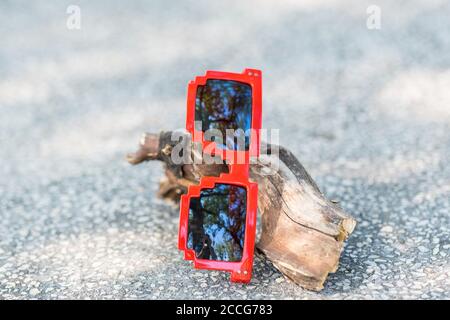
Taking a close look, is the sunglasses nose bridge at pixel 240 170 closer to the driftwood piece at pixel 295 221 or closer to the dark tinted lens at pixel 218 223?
the dark tinted lens at pixel 218 223

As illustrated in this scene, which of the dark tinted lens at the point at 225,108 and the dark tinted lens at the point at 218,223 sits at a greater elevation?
the dark tinted lens at the point at 225,108

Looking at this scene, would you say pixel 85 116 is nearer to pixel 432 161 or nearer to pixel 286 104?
pixel 286 104

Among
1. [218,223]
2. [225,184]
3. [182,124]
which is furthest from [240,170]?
[182,124]

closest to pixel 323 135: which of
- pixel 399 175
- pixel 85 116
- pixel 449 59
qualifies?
pixel 399 175

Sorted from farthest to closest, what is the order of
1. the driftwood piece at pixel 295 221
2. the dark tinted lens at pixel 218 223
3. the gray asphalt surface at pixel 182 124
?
the gray asphalt surface at pixel 182 124, the dark tinted lens at pixel 218 223, the driftwood piece at pixel 295 221

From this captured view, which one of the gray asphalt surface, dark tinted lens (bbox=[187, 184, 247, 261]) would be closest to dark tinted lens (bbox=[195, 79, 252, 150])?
dark tinted lens (bbox=[187, 184, 247, 261])

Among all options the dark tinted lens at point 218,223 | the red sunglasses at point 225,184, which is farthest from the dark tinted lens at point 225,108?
the dark tinted lens at point 218,223
